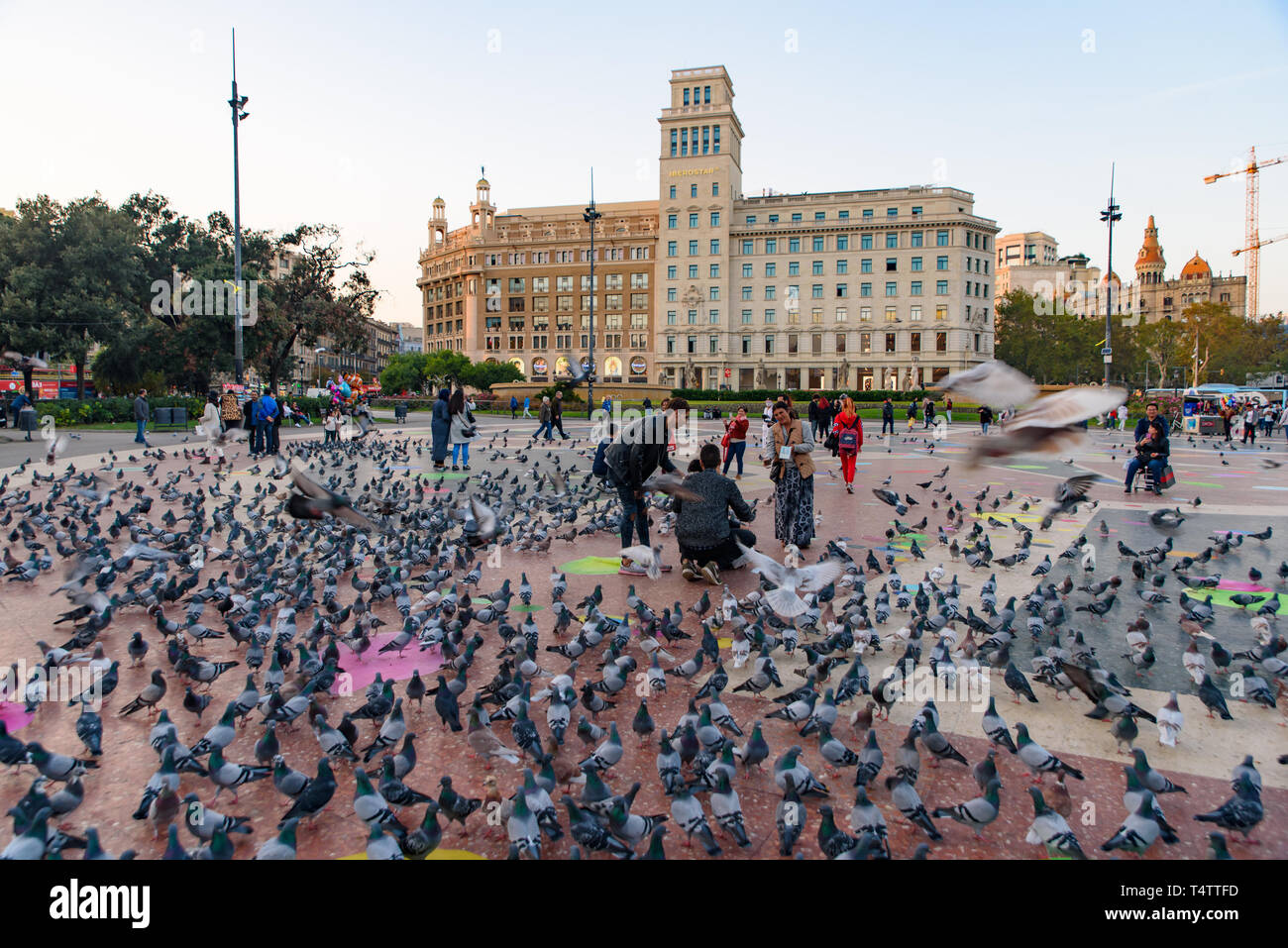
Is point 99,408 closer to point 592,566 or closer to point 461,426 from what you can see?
point 461,426

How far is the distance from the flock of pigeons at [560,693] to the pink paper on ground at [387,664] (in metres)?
0.06

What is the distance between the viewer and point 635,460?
7250 mm

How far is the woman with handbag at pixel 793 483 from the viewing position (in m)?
8.06

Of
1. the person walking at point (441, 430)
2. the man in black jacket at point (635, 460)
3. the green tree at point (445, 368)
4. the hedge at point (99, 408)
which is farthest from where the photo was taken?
the green tree at point (445, 368)

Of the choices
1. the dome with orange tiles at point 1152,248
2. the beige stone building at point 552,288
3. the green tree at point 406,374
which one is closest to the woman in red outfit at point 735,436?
the green tree at point 406,374

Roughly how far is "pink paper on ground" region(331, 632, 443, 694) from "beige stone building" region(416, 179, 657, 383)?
8188cm

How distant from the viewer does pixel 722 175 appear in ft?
257

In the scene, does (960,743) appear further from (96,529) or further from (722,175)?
(722,175)

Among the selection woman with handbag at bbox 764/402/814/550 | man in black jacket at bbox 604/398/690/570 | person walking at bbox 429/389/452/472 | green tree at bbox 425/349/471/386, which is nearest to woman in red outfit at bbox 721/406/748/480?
woman with handbag at bbox 764/402/814/550

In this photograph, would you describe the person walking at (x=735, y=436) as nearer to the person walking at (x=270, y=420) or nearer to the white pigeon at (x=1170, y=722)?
the white pigeon at (x=1170, y=722)

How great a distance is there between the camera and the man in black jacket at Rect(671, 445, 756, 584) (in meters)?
7.00
